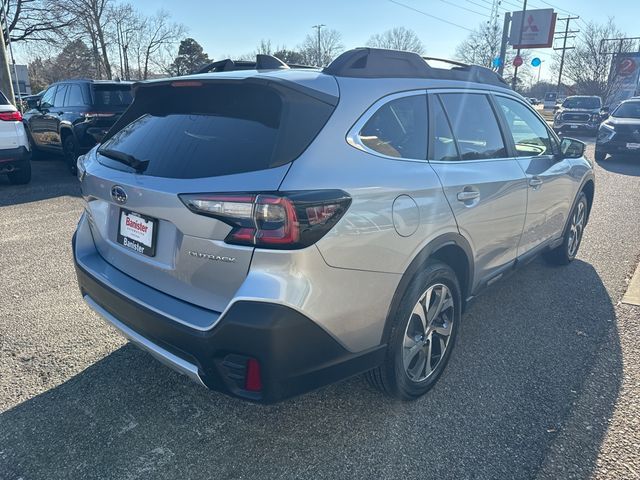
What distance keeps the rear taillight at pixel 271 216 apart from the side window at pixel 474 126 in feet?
4.56

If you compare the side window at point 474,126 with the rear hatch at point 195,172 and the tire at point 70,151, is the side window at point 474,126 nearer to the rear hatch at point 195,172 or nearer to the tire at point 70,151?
the rear hatch at point 195,172

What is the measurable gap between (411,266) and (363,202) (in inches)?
19.6

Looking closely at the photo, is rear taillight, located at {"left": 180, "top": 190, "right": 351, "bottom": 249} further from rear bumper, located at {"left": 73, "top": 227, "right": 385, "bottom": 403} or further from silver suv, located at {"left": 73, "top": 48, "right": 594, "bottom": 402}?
rear bumper, located at {"left": 73, "top": 227, "right": 385, "bottom": 403}

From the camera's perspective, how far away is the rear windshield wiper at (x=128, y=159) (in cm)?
232

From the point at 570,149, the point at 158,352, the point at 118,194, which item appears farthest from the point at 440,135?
the point at 570,149

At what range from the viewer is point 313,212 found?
193 cm

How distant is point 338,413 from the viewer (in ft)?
8.66

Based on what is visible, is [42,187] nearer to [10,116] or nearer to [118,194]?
[10,116]

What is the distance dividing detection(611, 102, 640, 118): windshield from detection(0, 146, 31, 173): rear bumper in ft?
47.8

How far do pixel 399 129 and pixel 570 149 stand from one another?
2652mm

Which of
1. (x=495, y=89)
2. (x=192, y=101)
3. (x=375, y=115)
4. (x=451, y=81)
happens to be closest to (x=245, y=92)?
(x=192, y=101)

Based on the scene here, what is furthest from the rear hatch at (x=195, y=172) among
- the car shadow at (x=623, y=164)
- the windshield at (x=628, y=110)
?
the windshield at (x=628, y=110)

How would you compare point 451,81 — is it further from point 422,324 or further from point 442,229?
point 422,324

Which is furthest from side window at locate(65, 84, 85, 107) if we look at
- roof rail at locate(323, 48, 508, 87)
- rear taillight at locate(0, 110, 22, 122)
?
roof rail at locate(323, 48, 508, 87)
